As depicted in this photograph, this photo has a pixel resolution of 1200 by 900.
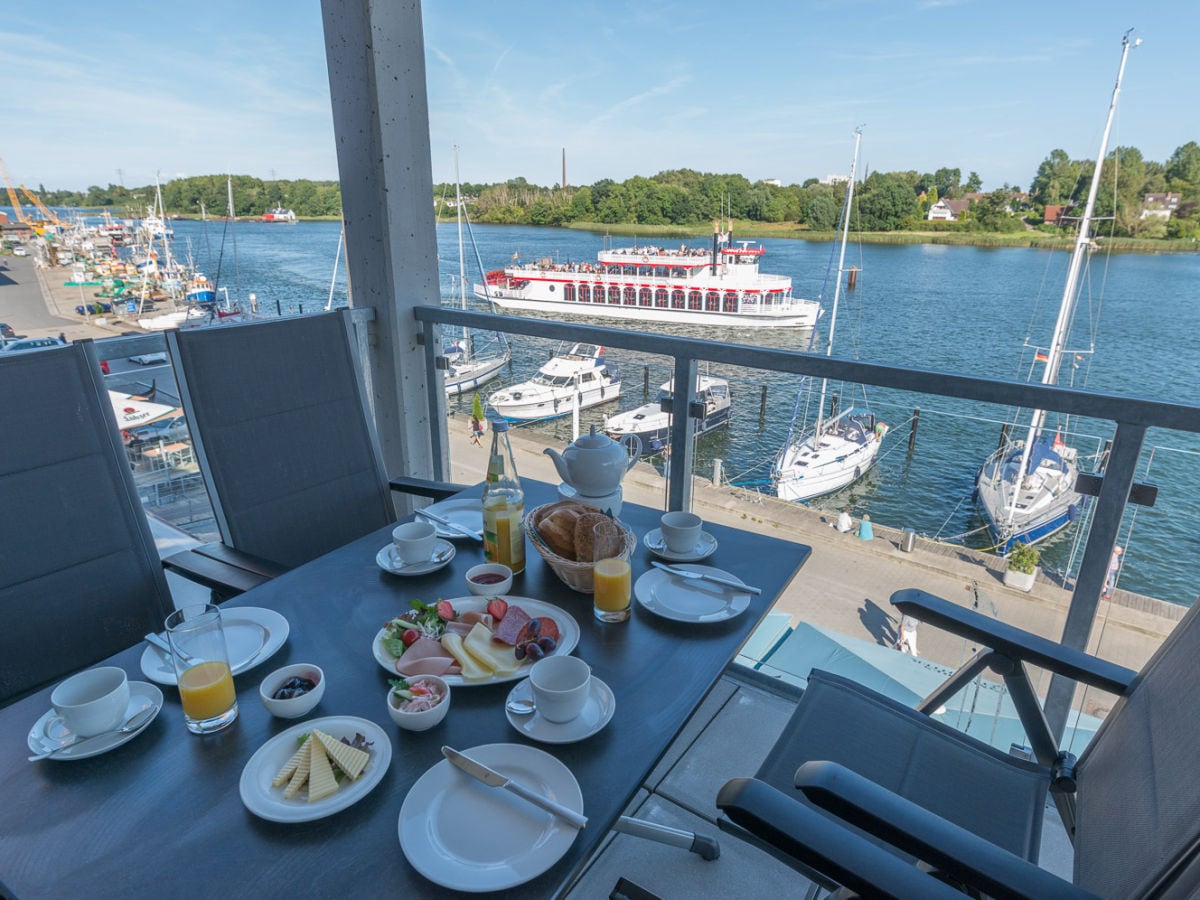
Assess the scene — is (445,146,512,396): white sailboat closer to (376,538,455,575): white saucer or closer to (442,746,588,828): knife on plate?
(376,538,455,575): white saucer

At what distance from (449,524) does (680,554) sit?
0.54m

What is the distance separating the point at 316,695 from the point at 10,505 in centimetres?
93

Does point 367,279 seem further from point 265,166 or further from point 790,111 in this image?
point 790,111

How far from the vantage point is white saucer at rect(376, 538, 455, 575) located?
125cm

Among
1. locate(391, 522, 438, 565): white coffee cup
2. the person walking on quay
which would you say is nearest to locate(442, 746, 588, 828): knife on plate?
locate(391, 522, 438, 565): white coffee cup

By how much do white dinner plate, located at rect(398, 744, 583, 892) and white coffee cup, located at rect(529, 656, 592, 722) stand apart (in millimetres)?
62

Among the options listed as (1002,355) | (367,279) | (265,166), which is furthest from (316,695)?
(1002,355)

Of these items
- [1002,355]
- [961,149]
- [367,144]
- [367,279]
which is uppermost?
[961,149]

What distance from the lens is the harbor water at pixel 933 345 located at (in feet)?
6.37

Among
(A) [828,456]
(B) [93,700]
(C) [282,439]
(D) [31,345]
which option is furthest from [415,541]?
(A) [828,456]

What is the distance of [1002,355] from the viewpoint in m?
17.9

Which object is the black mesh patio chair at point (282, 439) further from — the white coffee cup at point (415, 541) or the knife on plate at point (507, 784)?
the knife on plate at point (507, 784)

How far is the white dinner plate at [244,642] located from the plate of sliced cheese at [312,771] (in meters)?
0.22

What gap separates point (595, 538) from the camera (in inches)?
45.6
